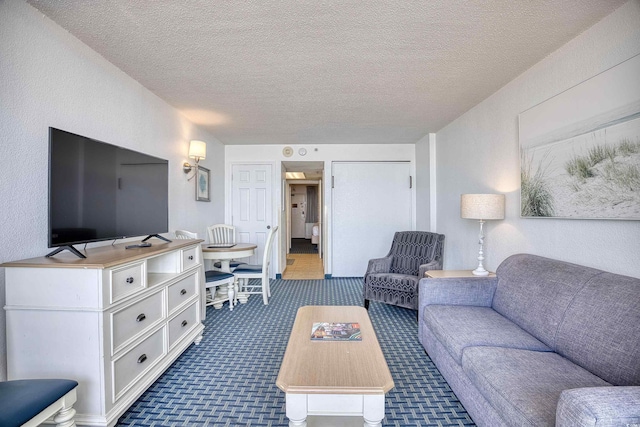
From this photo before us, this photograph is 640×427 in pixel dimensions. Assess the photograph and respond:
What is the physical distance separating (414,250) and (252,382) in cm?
241

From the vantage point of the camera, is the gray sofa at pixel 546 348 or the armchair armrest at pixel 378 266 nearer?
the gray sofa at pixel 546 348

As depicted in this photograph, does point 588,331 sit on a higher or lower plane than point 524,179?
lower

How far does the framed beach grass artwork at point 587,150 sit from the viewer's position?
156 centimetres

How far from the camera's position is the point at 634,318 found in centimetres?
129

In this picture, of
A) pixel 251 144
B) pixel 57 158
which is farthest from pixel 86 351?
pixel 251 144

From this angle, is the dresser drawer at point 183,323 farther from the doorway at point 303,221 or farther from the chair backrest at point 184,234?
the doorway at point 303,221

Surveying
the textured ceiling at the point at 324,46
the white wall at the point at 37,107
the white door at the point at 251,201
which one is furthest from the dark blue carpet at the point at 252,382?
the textured ceiling at the point at 324,46

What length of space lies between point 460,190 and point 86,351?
11.8 ft

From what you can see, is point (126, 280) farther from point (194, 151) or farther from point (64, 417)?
point (194, 151)

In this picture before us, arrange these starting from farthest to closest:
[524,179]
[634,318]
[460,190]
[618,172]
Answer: [460,190], [524,179], [618,172], [634,318]

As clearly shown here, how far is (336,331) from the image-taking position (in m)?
1.84

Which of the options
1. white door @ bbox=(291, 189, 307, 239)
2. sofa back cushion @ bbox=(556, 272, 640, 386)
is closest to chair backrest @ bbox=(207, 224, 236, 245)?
sofa back cushion @ bbox=(556, 272, 640, 386)

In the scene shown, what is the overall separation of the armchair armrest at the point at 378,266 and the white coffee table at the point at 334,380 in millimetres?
1835

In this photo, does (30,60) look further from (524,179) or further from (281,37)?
(524,179)
